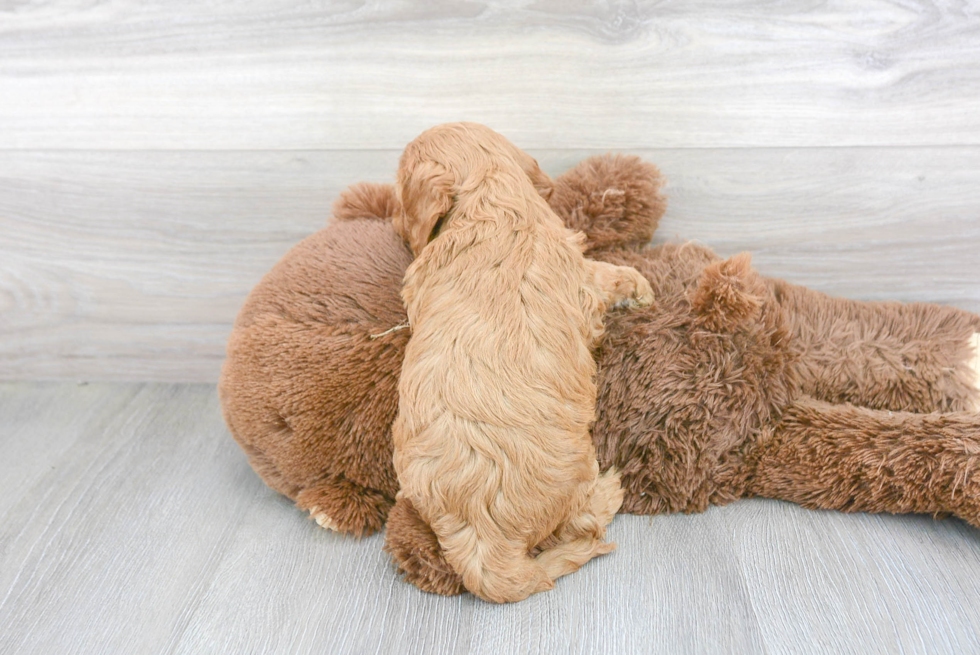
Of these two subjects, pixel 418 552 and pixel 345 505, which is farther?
pixel 345 505

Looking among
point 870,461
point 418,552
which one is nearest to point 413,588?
point 418,552

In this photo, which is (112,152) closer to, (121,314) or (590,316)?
(121,314)

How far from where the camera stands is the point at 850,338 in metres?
1.08

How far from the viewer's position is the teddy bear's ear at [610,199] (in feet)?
3.59

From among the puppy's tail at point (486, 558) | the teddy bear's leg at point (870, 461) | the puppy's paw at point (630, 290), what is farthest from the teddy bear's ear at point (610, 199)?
the puppy's tail at point (486, 558)

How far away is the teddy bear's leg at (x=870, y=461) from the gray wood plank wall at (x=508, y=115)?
0.36 m

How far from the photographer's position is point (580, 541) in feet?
3.08

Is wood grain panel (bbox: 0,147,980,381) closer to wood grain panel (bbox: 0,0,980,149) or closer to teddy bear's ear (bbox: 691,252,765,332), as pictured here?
wood grain panel (bbox: 0,0,980,149)

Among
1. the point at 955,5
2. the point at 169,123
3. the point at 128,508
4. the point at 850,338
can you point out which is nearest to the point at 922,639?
the point at 850,338

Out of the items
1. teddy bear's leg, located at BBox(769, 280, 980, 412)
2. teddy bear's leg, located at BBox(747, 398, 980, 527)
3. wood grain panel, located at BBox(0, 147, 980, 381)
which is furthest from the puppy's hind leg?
wood grain panel, located at BBox(0, 147, 980, 381)

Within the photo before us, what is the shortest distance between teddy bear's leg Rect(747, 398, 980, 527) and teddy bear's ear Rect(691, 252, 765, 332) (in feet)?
0.59

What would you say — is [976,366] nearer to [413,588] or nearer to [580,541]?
[580,541]

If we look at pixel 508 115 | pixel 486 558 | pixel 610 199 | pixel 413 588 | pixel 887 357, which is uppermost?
pixel 508 115

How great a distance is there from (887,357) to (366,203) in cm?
89
